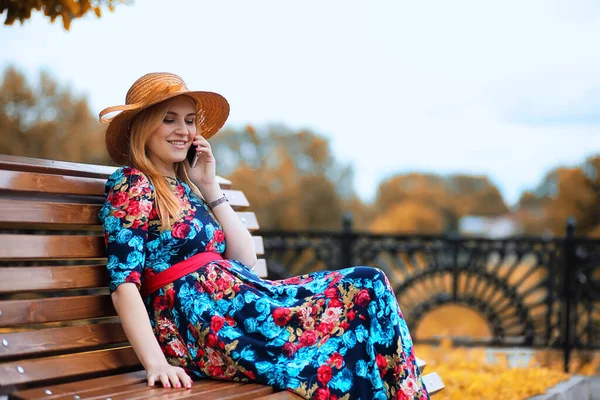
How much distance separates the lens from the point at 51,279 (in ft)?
7.68

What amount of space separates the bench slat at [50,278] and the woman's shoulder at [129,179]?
312mm

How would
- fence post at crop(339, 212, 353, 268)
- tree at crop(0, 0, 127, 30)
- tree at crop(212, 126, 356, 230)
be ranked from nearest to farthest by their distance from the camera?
tree at crop(0, 0, 127, 30)
fence post at crop(339, 212, 353, 268)
tree at crop(212, 126, 356, 230)

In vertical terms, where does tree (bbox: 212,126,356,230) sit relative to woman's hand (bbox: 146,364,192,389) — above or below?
above

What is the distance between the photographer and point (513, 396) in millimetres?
4137

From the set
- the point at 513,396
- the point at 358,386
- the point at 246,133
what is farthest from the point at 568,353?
the point at 246,133

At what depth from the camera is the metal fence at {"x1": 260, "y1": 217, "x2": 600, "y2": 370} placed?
686 cm

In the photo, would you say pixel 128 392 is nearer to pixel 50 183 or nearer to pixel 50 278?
pixel 50 278

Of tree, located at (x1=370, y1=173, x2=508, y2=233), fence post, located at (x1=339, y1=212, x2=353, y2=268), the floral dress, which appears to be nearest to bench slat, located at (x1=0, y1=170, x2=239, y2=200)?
the floral dress

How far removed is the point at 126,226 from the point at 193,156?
0.59m

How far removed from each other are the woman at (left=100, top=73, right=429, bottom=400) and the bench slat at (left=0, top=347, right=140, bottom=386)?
0.16 meters

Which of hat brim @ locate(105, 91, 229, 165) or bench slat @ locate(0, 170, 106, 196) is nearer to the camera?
bench slat @ locate(0, 170, 106, 196)

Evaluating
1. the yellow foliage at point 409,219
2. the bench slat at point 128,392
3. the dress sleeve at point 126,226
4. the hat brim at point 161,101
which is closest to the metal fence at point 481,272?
the hat brim at point 161,101

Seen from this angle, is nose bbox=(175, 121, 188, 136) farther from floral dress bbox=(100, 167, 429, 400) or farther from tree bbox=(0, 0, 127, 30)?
tree bbox=(0, 0, 127, 30)

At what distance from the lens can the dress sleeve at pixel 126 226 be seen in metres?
2.27
